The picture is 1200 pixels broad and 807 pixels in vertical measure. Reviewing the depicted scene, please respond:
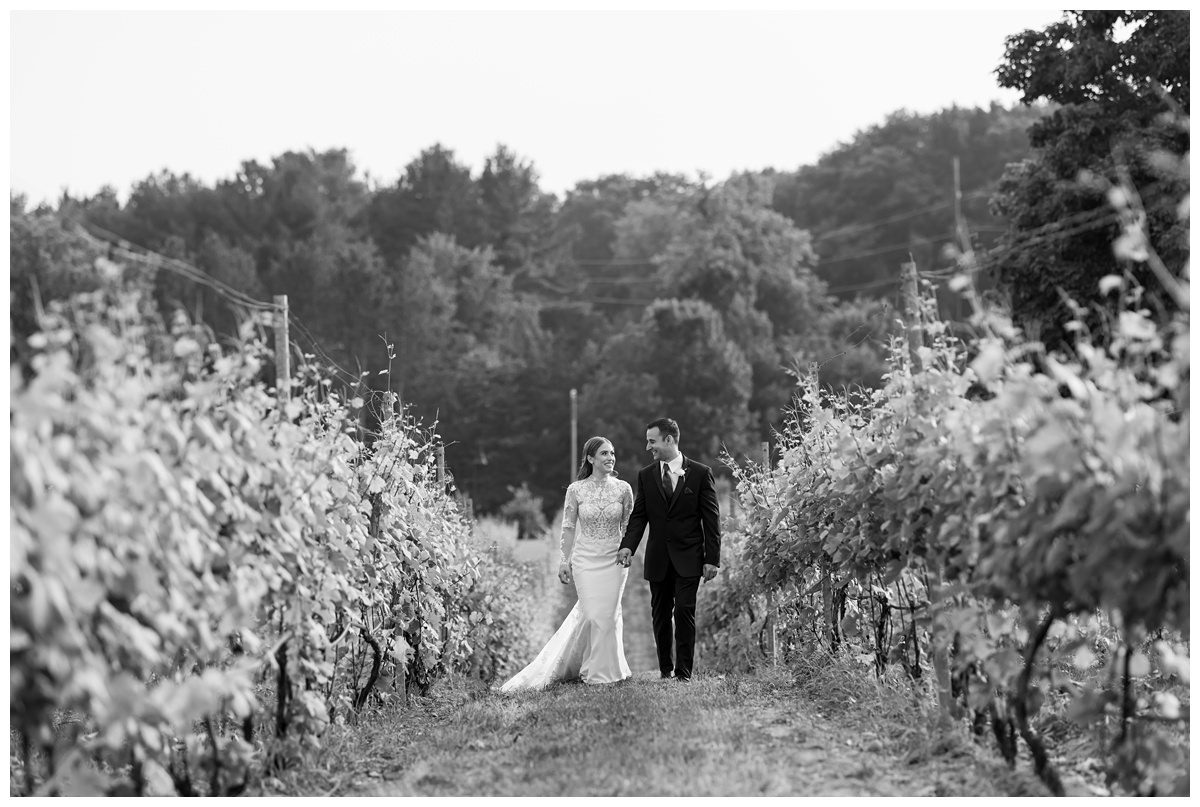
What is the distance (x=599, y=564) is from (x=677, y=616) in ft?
2.26

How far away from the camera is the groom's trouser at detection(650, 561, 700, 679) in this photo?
899 cm

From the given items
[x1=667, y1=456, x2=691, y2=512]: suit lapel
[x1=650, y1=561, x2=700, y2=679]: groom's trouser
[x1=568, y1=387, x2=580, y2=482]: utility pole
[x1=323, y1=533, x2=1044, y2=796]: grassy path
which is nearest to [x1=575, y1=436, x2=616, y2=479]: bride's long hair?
[x1=667, y1=456, x2=691, y2=512]: suit lapel

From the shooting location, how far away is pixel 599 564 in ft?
31.1

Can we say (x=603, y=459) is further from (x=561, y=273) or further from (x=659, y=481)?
(x=561, y=273)

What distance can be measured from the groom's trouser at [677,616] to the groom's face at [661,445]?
67cm

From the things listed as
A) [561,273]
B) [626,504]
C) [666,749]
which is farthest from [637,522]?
[561,273]

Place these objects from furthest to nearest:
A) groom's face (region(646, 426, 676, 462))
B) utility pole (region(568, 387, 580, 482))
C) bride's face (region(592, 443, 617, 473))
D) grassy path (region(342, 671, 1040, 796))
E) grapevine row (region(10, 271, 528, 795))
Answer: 1. utility pole (region(568, 387, 580, 482))
2. bride's face (region(592, 443, 617, 473))
3. groom's face (region(646, 426, 676, 462))
4. grassy path (region(342, 671, 1040, 796))
5. grapevine row (region(10, 271, 528, 795))

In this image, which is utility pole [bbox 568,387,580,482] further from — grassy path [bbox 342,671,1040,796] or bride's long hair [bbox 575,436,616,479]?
grassy path [bbox 342,671,1040,796]

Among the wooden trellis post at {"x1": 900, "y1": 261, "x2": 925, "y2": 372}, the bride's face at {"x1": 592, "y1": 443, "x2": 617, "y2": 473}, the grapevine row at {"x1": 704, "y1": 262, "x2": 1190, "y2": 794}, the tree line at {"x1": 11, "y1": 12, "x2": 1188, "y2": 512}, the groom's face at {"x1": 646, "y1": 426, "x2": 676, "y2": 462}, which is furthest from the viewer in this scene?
the tree line at {"x1": 11, "y1": 12, "x2": 1188, "y2": 512}

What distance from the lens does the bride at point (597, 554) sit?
9.34 metres

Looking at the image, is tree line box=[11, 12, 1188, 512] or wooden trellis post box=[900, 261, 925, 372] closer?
wooden trellis post box=[900, 261, 925, 372]

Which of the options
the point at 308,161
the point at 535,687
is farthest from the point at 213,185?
the point at 535,687

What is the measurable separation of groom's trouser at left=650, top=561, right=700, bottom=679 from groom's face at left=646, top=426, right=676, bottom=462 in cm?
67

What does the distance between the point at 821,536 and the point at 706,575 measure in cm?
147
